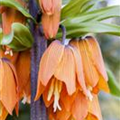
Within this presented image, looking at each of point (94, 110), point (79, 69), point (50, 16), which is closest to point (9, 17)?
point (50, 16)

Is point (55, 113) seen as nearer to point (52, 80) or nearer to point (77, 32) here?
point (52, 80)

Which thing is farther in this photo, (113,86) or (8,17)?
(113,86)

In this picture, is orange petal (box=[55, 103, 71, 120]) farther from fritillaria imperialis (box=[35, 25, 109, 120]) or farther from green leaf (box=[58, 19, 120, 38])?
green leaf (box=[58, 19, 120, 38])

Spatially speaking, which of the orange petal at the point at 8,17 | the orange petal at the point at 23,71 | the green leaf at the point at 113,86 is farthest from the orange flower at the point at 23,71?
the green leaf at the point at 113,86

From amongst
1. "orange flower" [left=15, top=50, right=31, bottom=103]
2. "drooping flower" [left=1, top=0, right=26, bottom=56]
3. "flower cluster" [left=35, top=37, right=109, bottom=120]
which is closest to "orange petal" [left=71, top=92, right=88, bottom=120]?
"flower cluster" [left=35, top=37, right=109, bottom=120]

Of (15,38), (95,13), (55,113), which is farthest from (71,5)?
(55,113)

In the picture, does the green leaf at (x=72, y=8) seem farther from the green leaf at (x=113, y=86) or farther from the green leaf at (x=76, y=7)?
the green leaf at (x=113, y=86)

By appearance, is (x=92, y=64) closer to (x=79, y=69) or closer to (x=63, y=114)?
(x=79, y=69)
